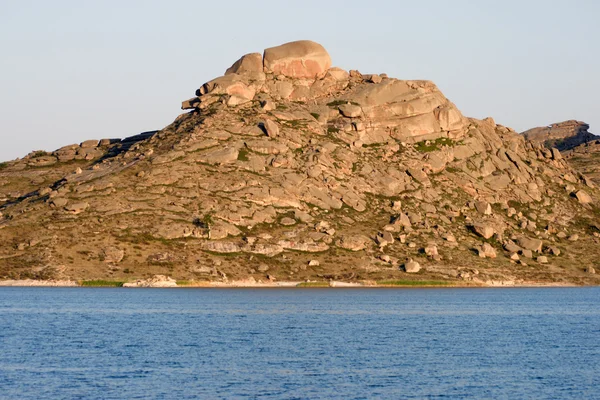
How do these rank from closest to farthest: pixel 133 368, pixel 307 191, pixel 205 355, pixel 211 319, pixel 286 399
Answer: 1. pixel 286 399
2. pixel 133 368
3. pixel 205 355
4. pixel 211 319
5. pixel 307 191

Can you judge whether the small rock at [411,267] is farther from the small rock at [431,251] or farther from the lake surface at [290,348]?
the lake surface at [290,348]

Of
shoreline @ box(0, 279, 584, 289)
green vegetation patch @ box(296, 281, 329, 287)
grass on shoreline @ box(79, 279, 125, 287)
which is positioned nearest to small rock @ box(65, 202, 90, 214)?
shoreline @ box(0, 279, 584, 289)

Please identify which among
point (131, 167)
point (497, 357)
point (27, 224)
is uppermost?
point (131, 167)

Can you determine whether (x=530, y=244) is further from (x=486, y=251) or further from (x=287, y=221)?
(x=287, y=221)

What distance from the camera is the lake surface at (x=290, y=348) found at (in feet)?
193

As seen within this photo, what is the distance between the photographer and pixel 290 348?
7931 cm

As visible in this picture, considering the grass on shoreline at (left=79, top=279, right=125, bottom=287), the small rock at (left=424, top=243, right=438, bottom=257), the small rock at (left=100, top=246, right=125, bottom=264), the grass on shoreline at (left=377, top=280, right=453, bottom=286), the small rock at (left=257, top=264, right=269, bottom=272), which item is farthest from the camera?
the small rock at (left=424, top=243, right=438, bottom=257)

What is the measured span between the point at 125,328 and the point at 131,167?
4248 inches

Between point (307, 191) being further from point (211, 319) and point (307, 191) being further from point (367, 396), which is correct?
point (367, 396)

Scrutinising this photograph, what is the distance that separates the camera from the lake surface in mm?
58750

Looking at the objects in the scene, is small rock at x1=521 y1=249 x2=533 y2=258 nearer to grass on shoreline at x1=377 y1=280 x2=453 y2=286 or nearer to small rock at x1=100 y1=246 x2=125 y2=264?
grass on shoreline at x1=377 y1=280 x2=453 y2=286

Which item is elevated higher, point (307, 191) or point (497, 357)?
point (307, 191)

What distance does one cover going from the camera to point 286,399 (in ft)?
179

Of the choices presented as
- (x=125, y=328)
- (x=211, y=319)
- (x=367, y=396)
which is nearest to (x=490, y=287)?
(x=211, y=319)
